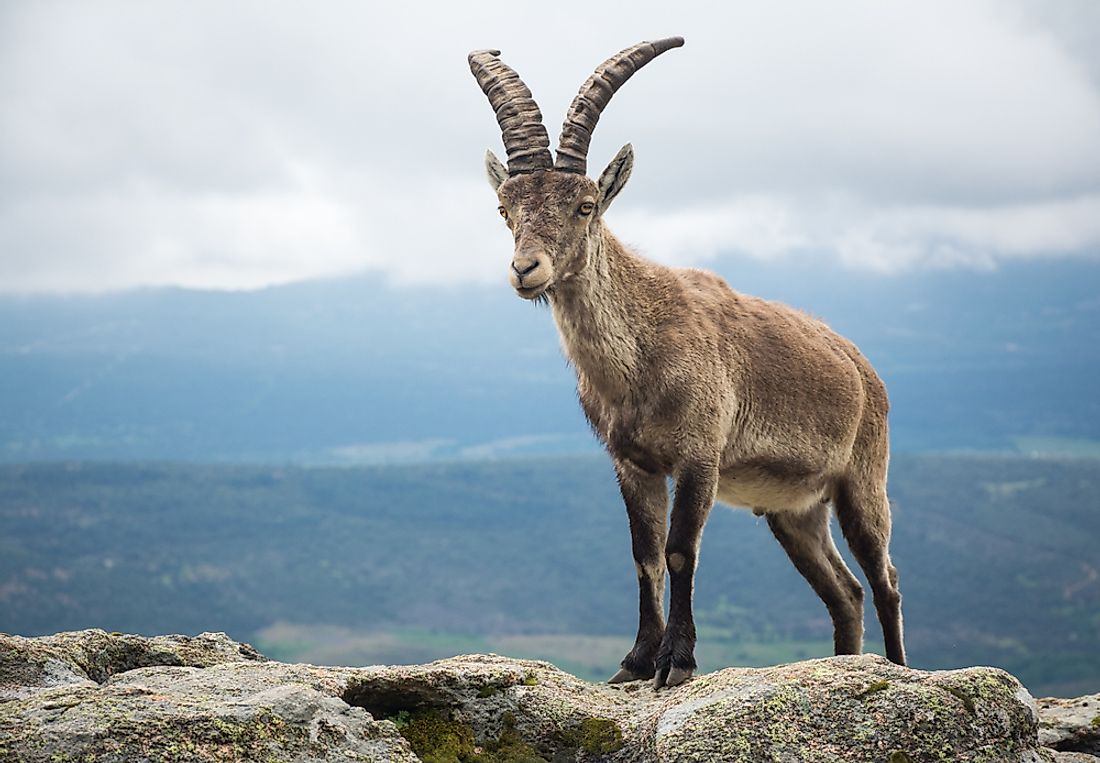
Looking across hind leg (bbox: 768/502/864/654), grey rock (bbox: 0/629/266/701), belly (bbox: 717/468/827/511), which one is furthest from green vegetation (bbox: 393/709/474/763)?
hind leg (bbox: 768/502/864/654)

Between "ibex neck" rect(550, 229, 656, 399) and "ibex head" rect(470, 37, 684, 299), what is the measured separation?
0.23m

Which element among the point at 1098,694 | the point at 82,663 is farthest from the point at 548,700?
the point at 1098,694

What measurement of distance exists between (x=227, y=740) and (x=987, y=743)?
495 centimetres

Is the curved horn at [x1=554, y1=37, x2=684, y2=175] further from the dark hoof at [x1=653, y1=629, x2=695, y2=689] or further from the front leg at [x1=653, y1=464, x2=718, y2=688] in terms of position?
the dark hoof at [x1=653, y1=629, x2=695, y2=689]

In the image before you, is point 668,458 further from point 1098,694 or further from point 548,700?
point 1098,694

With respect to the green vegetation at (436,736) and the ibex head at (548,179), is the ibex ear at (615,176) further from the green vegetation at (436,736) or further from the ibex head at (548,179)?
the green vegetation at (436,736)

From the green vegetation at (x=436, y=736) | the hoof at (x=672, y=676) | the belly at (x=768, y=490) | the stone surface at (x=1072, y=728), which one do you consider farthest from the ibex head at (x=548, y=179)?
the stone surface at (x=1072, y=728)

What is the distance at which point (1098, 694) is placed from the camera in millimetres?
13055

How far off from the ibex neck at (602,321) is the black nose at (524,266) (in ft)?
3.00

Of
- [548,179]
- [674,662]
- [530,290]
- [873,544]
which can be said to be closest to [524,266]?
[530,290]

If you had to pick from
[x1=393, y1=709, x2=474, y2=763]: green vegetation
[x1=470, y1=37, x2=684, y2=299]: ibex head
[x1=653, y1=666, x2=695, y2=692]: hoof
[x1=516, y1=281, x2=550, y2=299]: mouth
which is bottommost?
[x1=393, y1=709, x2=474, y2=763]: green vegetation

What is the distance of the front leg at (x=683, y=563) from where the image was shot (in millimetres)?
12156

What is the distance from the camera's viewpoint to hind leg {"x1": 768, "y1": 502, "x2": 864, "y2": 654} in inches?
628

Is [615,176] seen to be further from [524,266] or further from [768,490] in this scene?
[768,490]
